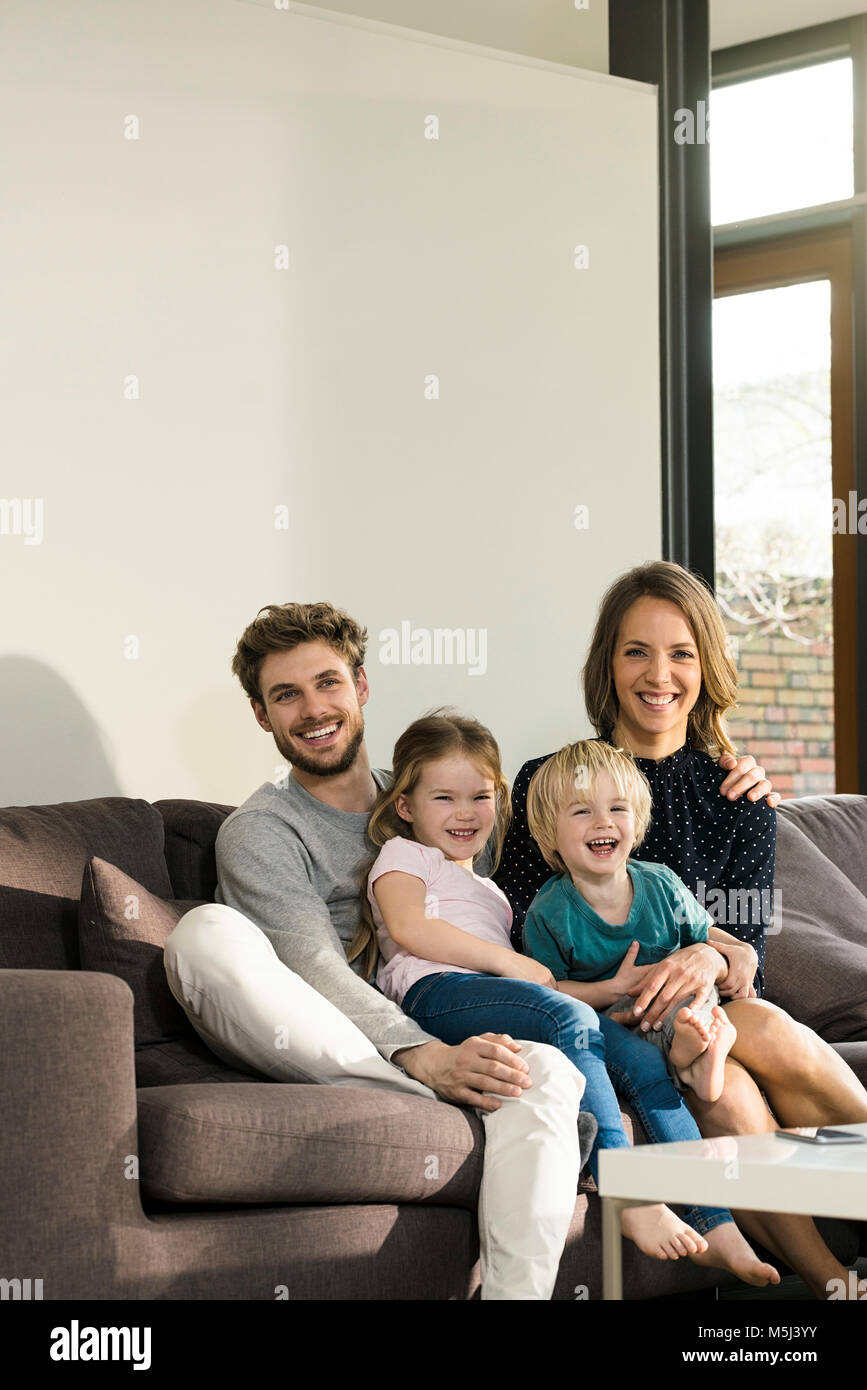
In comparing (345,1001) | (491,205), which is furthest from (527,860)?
(491,205)

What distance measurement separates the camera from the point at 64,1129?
6.19 feet

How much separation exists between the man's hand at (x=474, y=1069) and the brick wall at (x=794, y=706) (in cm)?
280

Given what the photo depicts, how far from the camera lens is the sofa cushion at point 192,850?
2793mm

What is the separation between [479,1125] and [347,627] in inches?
38.5

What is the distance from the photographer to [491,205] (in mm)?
4055

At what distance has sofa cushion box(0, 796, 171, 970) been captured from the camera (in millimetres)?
2459

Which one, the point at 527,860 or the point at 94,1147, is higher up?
the point at 527,860

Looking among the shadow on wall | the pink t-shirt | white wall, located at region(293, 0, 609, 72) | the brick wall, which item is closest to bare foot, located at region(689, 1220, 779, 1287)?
the pink t-shirt

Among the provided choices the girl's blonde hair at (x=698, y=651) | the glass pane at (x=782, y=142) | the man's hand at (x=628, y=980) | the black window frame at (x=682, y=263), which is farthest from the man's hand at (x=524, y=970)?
the glass pane at (x=782, y=142)

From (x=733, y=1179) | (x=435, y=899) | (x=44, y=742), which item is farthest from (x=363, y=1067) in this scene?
(x=44, y=742)

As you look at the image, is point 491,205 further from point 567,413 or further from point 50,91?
point 50,91

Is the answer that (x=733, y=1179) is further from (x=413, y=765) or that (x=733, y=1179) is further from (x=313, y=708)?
(x=313, y=708)

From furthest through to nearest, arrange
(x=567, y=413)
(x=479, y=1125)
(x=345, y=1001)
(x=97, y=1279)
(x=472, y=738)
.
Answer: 1. (x=567, y=413)
2. (x=472, y=738)
3. (x=345, y=1001)
4. (x=479, y=1125)
5. (x=97, y=1279)

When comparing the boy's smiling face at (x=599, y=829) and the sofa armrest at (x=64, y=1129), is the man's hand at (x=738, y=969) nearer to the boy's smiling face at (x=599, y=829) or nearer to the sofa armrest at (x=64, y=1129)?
the boy's smiling face at (x=599, y=829)
